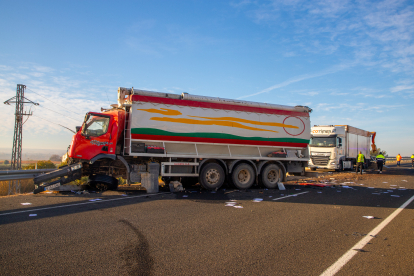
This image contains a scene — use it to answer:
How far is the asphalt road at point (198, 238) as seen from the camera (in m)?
3.35

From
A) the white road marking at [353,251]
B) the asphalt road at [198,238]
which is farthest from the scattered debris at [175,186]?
the white road marking at [353,251]

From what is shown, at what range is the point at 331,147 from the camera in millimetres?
20484

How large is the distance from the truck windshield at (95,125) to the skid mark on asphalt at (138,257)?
18.9 feet

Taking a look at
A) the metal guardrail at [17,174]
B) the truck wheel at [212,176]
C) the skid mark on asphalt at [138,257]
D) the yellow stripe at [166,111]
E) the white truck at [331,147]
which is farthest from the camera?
the white truck at [331,147]

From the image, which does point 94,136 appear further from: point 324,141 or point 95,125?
point 324,141

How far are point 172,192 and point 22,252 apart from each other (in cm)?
592

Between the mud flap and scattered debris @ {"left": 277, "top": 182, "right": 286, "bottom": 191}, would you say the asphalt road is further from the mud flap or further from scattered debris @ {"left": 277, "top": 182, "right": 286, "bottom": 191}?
scattered debris @ {"left": 277, "top": 182, "right": 286, "bottom": 191}

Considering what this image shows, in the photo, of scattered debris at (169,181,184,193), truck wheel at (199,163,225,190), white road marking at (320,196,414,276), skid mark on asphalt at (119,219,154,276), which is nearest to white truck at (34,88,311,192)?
truck wheel at (199,163,225,190)

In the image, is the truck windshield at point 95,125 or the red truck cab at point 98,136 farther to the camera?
the truck windshield at point 95,125

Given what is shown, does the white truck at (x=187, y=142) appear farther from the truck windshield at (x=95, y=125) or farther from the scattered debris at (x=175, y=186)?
the scattered debris at (x=175, y=186)

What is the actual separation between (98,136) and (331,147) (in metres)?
17.2

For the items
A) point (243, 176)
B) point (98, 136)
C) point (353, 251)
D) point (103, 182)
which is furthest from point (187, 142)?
point (353, 251)

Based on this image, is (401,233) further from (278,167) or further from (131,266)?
(278,167)

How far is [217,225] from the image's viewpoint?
206 inches
